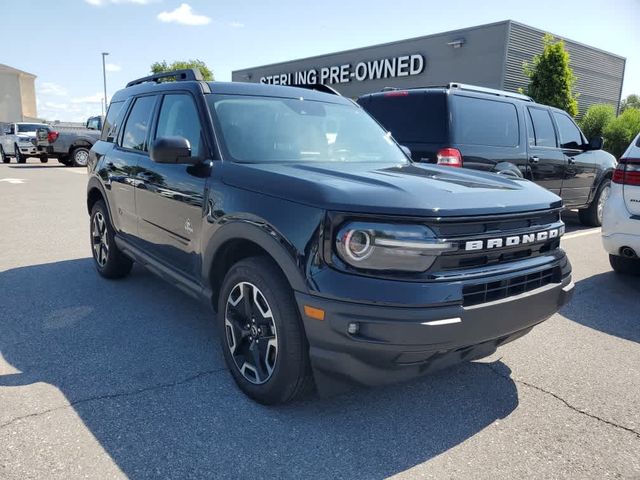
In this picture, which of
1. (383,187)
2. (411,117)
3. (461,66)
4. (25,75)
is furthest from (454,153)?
(25,75)

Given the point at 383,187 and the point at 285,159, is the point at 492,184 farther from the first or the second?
the point at 285,159

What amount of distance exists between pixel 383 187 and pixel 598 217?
26.0 feet

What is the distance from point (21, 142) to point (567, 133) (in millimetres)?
22148

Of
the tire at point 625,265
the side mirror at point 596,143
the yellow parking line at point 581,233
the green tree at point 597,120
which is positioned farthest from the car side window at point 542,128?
the green tree at point 597,120

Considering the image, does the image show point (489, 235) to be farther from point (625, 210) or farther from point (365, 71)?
point (365, 71)

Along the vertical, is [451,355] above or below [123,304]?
above

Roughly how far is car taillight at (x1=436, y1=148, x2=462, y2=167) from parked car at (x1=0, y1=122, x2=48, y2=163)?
19.9m

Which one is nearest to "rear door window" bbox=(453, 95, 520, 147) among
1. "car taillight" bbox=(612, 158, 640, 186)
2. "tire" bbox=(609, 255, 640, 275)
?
"car taillight" bbox=(612, 158, 640, 186)

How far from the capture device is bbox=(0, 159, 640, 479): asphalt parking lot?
7.80 feet

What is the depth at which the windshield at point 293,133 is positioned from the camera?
10.8 ft

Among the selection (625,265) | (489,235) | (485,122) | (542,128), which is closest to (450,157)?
(485,122)

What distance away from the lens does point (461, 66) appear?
21016 millimetres

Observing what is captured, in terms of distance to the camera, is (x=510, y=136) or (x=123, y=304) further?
(x=510, y=136)

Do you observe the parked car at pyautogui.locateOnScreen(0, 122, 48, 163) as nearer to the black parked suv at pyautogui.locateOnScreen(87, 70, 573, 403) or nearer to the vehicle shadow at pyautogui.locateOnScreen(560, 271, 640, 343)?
the black parked suv at pyautogui.locateOnScreen(87, 70, 573, 403)
